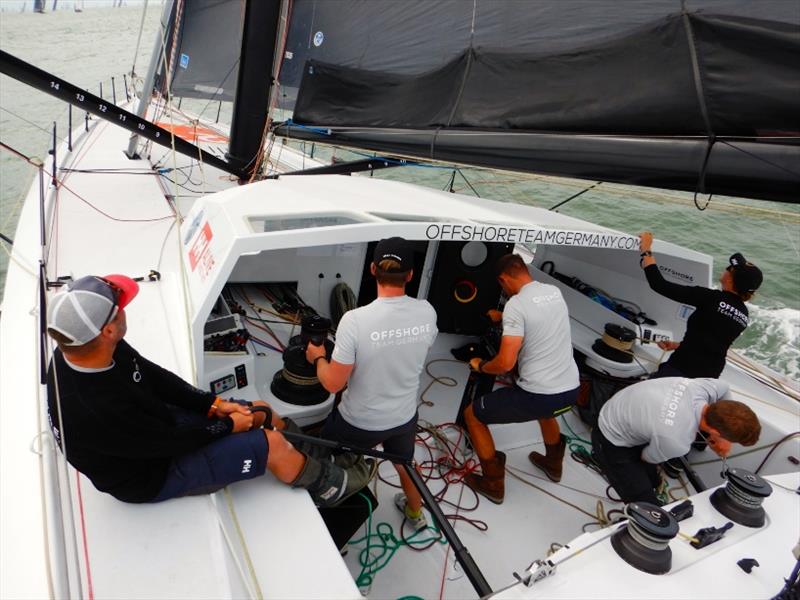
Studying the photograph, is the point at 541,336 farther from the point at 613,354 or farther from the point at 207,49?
the point at 207,49

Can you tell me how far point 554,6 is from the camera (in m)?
2.18

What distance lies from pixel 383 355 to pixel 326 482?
477mm

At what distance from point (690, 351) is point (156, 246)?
326cm

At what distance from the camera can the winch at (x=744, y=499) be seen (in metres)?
1.75

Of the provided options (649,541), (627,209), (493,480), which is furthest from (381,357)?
(627,209)

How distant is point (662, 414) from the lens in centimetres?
205

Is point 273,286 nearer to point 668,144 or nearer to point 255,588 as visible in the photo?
point 255,588

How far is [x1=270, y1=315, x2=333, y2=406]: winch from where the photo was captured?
6.85ft

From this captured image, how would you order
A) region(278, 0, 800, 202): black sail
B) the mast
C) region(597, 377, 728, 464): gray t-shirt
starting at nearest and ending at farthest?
region(278, 0, 800, 202): black sail, region(597, 377, 728, 464): gray t-shirt, the mast

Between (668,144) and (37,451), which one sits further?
(668,144)

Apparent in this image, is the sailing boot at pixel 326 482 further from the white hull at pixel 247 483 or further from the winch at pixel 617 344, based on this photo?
the winch at pixel 617 344

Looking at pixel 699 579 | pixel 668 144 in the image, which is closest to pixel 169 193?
pixel 668 144

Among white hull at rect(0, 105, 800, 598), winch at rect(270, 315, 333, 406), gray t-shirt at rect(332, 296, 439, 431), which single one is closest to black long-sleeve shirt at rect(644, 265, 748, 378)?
white hull at rect(0, 105, 800, 598)

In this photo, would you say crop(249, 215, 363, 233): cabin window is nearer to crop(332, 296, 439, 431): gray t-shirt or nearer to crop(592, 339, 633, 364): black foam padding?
crop(332, 296, 439, 431): gray t-shirt
